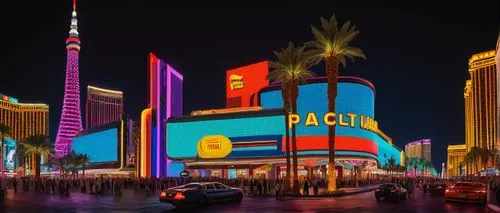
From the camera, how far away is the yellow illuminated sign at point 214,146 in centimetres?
9906

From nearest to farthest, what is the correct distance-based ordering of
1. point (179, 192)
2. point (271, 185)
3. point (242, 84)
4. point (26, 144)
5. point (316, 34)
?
point (179, 192), point (316, 34), point (271, 185), point (26, 144), point (242, 84)

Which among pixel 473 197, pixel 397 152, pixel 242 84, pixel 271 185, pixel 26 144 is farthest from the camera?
pixel 397 152

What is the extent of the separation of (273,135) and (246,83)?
23.0 meters

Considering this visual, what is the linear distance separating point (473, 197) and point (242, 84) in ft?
290

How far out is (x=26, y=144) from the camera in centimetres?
9325

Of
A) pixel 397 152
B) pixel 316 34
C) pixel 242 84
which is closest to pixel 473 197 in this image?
pixel 316 34

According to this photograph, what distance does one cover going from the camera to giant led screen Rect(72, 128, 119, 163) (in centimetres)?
12138

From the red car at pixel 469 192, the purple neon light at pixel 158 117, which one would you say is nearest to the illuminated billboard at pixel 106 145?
the purple neon light at pixel 158 117

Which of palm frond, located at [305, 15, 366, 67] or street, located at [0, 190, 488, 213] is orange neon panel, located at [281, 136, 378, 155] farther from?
street, located at [0, 190, 488, 213]

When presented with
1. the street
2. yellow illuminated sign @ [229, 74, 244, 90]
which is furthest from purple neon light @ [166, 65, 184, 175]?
the street

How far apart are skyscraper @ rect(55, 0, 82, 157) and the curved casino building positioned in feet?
170

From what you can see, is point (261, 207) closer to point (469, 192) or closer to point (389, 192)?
point (389, 192)

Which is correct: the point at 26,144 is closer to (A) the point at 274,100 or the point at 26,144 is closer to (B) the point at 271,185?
(A) the point at 274,100

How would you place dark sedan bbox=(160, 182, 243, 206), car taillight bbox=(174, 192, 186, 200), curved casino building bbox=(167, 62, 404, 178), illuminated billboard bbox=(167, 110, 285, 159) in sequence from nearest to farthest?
car taillight bbox=(174, 192, 186, 200)
dark sedan bbox=(160, 182, 243, 206)
curved casino building bbox=(167, 62, 404, 178)
illuminated billboard bbox=(167, 110, 285, 159)
